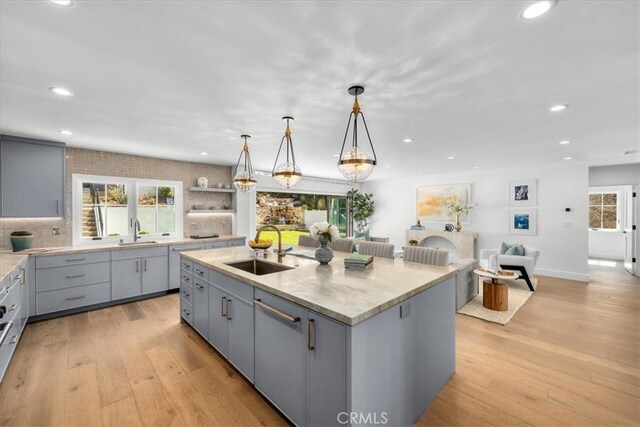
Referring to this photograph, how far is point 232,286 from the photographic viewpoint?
2.31 m

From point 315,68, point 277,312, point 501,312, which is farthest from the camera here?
point 501,312

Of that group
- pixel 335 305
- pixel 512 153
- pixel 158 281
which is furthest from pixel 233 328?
pixel 512 153

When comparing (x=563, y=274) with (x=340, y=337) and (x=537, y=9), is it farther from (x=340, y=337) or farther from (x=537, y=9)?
(x=340, y=337)

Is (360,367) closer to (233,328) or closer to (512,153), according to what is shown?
(233,328)

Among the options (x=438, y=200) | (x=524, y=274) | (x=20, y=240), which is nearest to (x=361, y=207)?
(x=438, y=200)

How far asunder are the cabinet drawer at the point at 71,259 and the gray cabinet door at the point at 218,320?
2443 mm

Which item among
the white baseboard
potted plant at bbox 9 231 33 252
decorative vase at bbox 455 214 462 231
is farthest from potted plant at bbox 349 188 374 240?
potted plant at bbox 9 231 33 252

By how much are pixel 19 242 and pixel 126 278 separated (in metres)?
1.30

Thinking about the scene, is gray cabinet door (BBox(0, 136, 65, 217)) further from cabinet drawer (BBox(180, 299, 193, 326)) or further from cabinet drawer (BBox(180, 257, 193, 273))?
cabinet drawer (BBox(180, 299, 193, 326))

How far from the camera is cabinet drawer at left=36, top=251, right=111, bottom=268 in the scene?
350 centimetres

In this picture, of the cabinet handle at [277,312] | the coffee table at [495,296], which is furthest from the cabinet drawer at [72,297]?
the coffee table at [495,296]

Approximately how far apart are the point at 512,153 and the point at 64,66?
19.1ft

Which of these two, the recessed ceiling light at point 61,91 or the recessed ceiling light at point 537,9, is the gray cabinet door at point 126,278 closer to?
the recessed ceiling light at point 61,91

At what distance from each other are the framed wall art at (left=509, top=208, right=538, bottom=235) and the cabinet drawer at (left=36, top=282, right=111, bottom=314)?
7.96m
